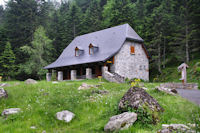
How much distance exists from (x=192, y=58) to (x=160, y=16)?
29.6 feet

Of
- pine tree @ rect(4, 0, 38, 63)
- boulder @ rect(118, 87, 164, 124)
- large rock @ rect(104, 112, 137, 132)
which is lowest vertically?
large rock @ rect(104, 112, 137, 132)

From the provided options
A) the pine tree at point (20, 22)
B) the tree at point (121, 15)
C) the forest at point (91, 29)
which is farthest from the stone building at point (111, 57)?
the pine tree at point (20, 22)

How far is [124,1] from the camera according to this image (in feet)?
124

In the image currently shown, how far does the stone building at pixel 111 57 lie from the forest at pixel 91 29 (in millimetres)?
5466

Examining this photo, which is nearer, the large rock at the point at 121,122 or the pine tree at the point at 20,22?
the large rock at the point at 121,122

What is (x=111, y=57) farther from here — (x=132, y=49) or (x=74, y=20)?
(x=74, y=20)

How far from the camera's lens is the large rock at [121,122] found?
5105mm

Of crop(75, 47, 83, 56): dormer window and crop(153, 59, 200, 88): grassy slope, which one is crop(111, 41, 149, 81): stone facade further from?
crop(75, 47, 83, 56): dormer window

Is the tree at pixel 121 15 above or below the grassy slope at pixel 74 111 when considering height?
above

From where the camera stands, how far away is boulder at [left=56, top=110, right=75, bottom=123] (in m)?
6.23

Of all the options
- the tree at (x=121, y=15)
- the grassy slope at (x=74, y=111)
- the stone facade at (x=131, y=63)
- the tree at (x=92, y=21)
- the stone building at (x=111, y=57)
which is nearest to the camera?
the grassy slope at (x=74, y=111)

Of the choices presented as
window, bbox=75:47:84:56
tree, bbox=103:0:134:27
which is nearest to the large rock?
window, bbox=75:47:84:56

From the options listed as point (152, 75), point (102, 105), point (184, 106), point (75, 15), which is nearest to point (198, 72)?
point (152, 75)

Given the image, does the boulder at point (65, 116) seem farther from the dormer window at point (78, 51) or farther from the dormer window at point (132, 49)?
the dormer window at point (78, 51)
